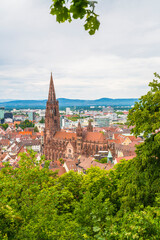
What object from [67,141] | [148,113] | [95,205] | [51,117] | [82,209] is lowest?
[67,141]

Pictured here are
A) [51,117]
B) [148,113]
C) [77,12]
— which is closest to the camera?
[77,12]

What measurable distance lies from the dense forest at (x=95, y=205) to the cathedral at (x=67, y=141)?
5265cm

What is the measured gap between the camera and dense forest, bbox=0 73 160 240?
764 cm

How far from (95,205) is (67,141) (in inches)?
2536

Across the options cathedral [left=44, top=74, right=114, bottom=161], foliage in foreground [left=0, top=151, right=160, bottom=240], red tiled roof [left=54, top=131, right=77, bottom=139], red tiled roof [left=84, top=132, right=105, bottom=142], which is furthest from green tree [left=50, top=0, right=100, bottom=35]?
red tiled roof [left=54, top=131, right=77, bottom=139]

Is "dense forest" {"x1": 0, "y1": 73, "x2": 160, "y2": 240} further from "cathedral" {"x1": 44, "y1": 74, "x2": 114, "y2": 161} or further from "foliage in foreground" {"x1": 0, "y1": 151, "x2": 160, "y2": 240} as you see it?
"cathedral" {"x1": 44, "y1": 74, "x2": 114, "y2": 161}

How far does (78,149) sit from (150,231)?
6614cm

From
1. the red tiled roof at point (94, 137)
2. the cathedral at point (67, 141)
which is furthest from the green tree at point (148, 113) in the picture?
the red tiled roof at point (94, 137)

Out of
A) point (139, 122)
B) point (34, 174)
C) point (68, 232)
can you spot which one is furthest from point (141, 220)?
point (34, 174)

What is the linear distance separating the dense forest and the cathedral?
52.7m

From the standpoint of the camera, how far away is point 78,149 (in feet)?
238

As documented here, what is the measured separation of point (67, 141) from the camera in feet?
250

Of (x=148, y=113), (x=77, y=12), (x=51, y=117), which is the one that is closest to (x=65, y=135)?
(x=51, y=117)

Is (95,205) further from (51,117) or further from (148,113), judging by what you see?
(51,117)
